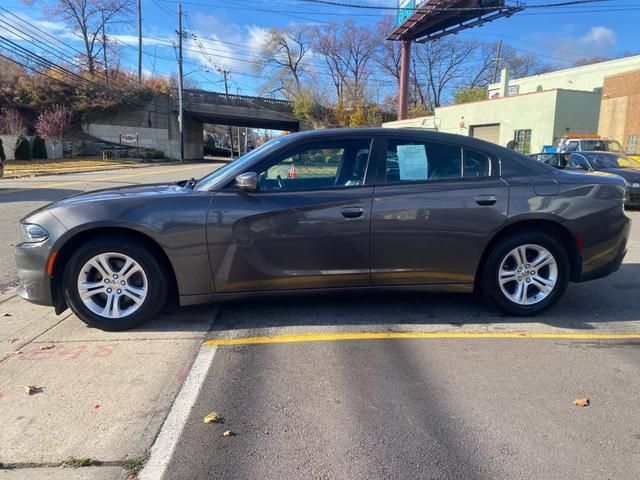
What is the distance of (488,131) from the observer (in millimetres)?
34250

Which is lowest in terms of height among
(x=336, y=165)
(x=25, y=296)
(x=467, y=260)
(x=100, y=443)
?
(x=100, y=443)

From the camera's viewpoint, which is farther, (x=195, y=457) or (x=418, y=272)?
(x=418, y=272)

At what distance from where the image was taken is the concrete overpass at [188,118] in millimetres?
52125

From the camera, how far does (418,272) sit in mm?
4250

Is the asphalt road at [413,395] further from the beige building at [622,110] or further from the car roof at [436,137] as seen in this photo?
the beige building at [622,110]

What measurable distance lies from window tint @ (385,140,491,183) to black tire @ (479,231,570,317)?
65 centimetres

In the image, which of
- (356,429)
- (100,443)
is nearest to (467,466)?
(356,429)

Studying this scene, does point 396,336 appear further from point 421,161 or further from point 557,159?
point 557,159

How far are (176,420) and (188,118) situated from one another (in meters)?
59.7

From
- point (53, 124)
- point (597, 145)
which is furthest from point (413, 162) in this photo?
point (53, 124)

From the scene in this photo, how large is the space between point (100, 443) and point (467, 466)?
189cm

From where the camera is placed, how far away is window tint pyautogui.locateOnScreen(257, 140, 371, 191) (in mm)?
4188

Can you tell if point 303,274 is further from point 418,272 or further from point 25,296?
point 25,296

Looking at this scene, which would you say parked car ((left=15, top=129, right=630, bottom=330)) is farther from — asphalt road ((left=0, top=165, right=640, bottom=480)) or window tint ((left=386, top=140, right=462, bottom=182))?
asphalt road ((left=0, top=165, right=640, bottom=480))
